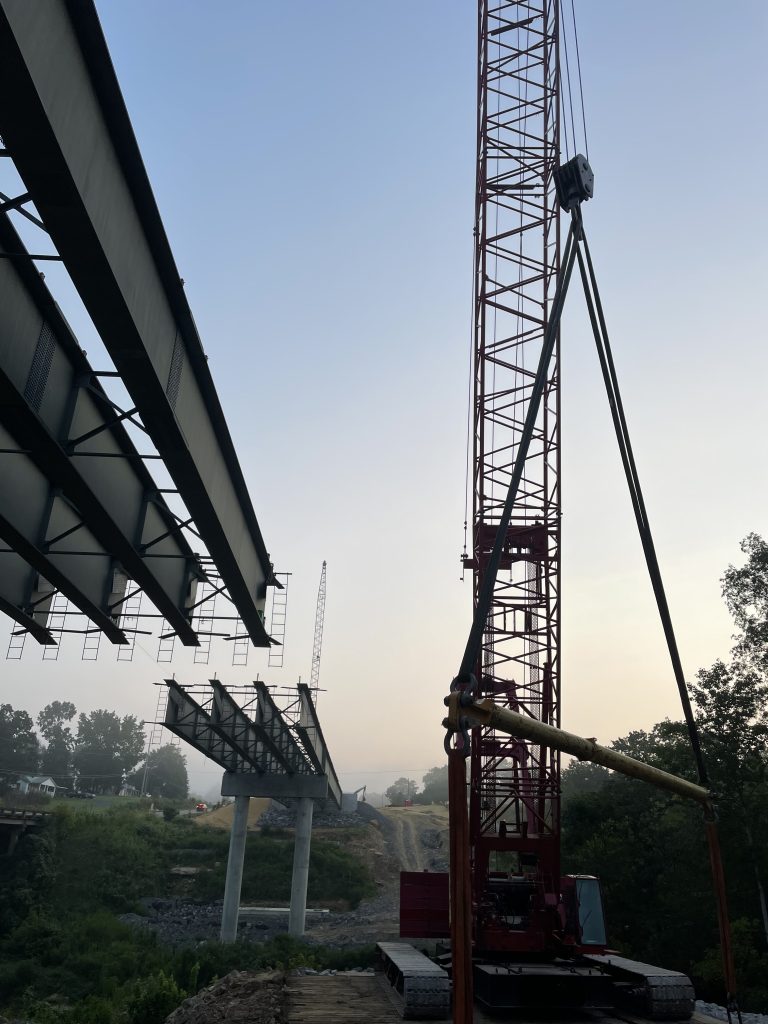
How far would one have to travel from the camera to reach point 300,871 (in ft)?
141

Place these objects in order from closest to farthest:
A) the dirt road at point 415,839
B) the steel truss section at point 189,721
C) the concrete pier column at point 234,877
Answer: the steel truss section at point 189,721, the concrete pier column at point 234,877, the dirt road at point 415,839

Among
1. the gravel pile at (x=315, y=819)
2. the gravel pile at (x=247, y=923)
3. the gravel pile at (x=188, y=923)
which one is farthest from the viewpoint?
the gravel pile at (x=315, y=819)

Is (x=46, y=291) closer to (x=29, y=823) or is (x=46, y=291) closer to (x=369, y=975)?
(x=369, y=975)

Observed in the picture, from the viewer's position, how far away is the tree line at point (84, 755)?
463ft

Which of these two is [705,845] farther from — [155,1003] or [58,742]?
[58,742]

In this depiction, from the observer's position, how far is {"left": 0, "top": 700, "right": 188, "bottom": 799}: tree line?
463 feet

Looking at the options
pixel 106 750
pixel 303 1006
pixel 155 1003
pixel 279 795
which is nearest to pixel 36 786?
pixel 106 750

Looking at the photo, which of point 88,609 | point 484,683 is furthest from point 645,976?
point 88,609

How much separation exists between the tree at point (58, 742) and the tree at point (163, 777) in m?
12.7

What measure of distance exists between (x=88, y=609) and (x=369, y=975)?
10.4 meters

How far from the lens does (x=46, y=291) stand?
11.3 meters

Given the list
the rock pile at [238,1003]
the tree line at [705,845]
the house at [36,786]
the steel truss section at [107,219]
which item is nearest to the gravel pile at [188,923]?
the tree line at [705,845]

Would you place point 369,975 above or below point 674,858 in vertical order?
below

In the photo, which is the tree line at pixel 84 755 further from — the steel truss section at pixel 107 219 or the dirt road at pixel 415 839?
the steel truss section at pixel 107 219
